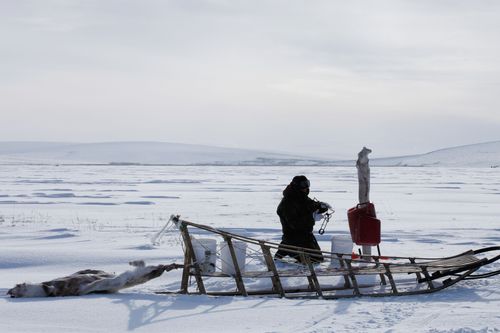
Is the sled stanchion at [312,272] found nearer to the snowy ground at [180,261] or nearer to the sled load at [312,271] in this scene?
the sled load at [312,271]

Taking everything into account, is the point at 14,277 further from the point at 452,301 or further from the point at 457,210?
the point at 457,210

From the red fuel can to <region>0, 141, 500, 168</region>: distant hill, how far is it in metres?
94.2

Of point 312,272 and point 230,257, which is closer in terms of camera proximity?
point 312,272

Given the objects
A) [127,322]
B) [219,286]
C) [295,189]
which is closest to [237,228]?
[295,189]

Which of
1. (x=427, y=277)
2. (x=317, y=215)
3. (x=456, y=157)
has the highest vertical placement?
(x=456, y=157)

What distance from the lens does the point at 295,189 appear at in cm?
899

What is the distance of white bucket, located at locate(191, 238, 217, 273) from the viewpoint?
745 centimetres

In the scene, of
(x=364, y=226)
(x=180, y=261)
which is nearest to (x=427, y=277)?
(x=364, y=226)

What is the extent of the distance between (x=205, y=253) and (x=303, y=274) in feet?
3.40

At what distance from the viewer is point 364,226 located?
8.96m

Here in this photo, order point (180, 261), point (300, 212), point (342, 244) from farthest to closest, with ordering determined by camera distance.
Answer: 1. point (180, 261)
2. point (300, 212)
3. point (342, 244)

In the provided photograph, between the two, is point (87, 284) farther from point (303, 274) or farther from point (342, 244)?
point (342, 244)

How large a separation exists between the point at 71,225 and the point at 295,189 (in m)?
6.93

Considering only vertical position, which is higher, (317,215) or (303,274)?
(317,215)
